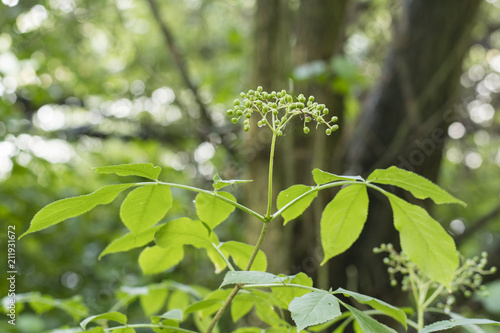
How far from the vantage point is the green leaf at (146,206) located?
0.61 meters

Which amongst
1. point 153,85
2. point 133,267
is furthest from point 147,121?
point 133,267

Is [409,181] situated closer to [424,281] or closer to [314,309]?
[314,309]

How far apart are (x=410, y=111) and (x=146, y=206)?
1.52 m

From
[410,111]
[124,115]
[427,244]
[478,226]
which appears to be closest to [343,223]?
[427,244]

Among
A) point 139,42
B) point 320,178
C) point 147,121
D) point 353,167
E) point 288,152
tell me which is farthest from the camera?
point 139,42

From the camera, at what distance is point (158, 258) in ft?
2.54

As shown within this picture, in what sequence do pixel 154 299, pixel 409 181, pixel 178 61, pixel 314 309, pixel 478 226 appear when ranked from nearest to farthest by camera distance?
pixel 314 309, pixel 409 181, pixel 154 299, pixel 478 226, pixel 178 61

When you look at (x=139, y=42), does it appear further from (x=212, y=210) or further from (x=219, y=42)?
(x=212, y=210)

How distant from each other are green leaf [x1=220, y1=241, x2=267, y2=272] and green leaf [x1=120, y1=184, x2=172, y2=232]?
13 cm

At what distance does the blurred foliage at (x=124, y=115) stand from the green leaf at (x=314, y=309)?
1.19 metres

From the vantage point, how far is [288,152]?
5.53 feet

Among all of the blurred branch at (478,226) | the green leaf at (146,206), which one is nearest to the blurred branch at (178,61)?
the blurred branch at (478,226)

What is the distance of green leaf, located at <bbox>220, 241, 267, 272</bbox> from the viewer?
2.25 ft

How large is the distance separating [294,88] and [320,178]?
1.32 meters
